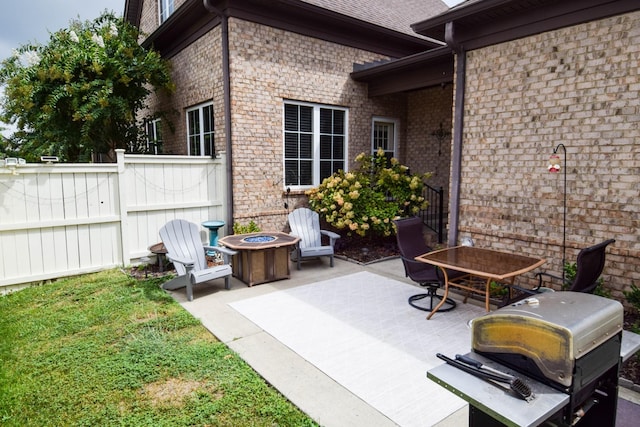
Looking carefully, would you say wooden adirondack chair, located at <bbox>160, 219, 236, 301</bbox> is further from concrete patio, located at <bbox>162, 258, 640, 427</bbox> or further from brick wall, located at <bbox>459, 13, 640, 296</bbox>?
brick wall, located at <bbox>459, 13, 640, 296</bbox>

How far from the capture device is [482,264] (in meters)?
4.28

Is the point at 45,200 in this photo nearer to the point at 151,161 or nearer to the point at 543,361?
the point at 151,161

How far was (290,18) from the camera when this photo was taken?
23.7 ft

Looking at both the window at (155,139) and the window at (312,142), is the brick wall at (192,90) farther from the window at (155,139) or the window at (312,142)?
the window at (312,142)

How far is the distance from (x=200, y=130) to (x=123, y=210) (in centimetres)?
270

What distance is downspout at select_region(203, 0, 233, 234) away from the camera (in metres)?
6.65

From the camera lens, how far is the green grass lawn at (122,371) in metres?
2.73

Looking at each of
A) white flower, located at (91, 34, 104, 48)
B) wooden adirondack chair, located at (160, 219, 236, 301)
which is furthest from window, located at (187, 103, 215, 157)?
wooden adirondack chair, located at (160, 219, 236, 301)

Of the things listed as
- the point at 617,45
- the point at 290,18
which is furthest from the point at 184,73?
the point at 617,45

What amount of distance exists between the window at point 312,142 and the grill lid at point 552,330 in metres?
6.14

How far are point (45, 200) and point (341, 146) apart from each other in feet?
17.8

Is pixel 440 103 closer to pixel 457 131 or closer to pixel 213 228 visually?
pixel 457 131

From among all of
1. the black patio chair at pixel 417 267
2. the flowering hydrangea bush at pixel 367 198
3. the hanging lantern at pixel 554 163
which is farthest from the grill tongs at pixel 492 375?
the flowering hydrangea bush at pixel 367 198

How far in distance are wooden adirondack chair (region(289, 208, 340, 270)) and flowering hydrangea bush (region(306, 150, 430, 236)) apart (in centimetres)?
48
